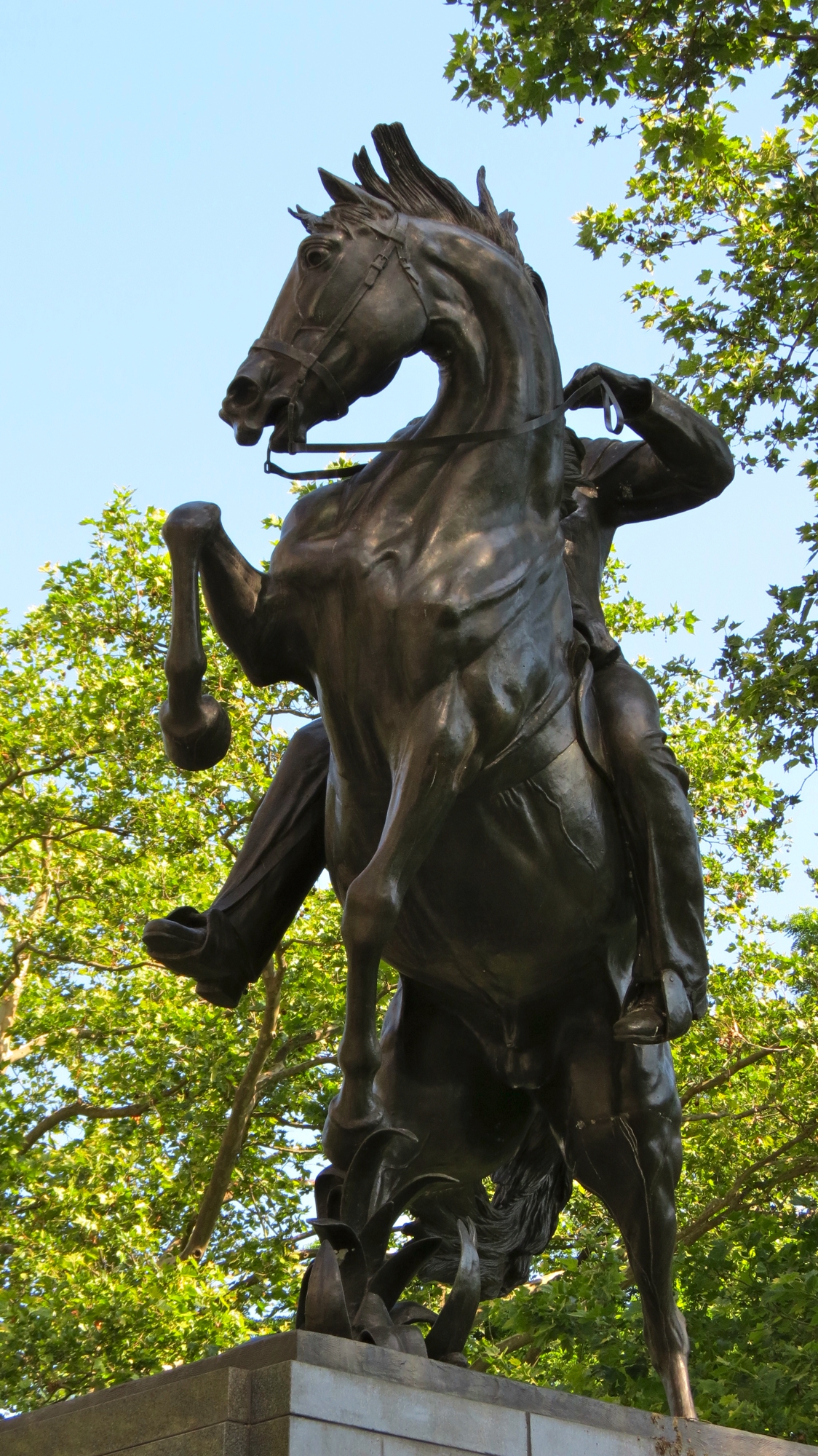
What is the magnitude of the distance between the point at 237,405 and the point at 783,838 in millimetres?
15821

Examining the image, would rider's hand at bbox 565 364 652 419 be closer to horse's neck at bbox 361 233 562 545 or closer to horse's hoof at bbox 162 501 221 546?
horse's neck at bbox 361 233 562 545

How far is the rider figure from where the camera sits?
4.05m

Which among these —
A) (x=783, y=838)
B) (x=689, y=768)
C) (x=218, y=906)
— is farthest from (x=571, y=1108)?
(x=783, y=838)

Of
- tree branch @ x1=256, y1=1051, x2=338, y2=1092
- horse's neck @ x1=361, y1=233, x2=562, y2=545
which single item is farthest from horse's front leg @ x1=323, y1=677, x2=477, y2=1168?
tree branch @ x1=256, y1=1051, x2=338, y2=1092

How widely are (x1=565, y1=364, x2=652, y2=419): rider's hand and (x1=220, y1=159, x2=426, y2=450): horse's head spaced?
0.58 meters

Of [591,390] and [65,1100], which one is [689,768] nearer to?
[65,1100]

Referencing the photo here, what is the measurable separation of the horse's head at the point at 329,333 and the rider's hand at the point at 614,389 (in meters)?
0.58

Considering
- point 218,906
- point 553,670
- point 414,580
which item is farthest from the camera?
point 218,906

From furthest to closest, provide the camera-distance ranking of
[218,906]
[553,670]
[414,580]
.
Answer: [218,906] → [553,670] → [414,580]

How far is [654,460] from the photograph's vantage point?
468 centimetres

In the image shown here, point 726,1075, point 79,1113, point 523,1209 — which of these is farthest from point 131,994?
point 523,1209

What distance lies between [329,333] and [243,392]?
25 centimetres

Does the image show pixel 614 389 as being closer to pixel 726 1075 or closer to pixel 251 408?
pixel 251 408

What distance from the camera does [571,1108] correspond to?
420 centimetres
